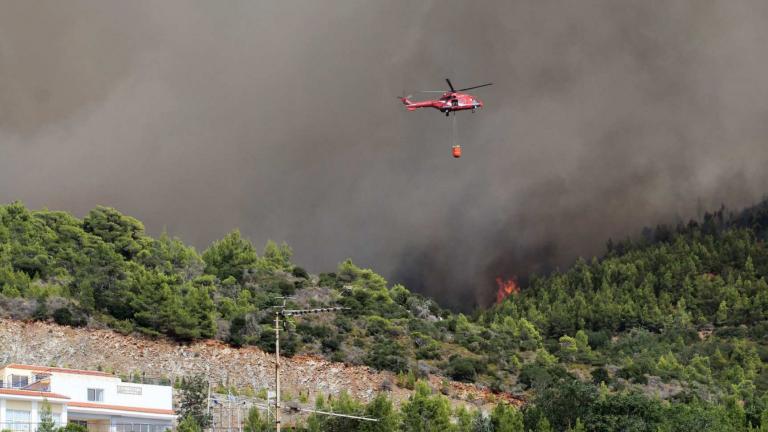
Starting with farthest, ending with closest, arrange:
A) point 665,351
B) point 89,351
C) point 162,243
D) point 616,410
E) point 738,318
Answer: point 738,318, point 665,351, point 162,243, point 89,351, point 616,410

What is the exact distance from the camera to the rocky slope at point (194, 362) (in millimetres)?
123312

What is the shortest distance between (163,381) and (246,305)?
34688mm

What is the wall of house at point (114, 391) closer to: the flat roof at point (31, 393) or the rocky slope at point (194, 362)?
the flat roof at point (31, 393)

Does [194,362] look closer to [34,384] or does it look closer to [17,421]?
[34,384]

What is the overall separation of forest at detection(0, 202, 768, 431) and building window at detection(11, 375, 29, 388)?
Result: 89.8 ft

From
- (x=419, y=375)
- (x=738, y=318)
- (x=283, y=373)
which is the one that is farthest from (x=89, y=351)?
(x=738, y=318)

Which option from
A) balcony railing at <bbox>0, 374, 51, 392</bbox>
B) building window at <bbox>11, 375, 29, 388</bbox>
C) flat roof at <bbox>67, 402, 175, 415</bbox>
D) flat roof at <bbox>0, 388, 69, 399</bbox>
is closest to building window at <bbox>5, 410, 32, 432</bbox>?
flat roof at <bbox>0, 388, 69, 399</bbox>

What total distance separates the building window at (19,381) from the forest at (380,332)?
27.4 meters

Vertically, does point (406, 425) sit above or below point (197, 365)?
below

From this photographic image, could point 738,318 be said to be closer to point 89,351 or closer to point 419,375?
point 419,375

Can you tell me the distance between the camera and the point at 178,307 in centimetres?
13638

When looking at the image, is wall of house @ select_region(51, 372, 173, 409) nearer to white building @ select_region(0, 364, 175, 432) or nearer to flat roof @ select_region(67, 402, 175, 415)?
white building @ select_region(0, 364, 175, 432)

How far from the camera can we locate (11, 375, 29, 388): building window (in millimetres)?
89069

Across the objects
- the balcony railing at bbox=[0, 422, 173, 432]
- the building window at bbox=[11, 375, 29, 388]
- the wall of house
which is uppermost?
the building window at bbox=[11, 375, 29, 388]
